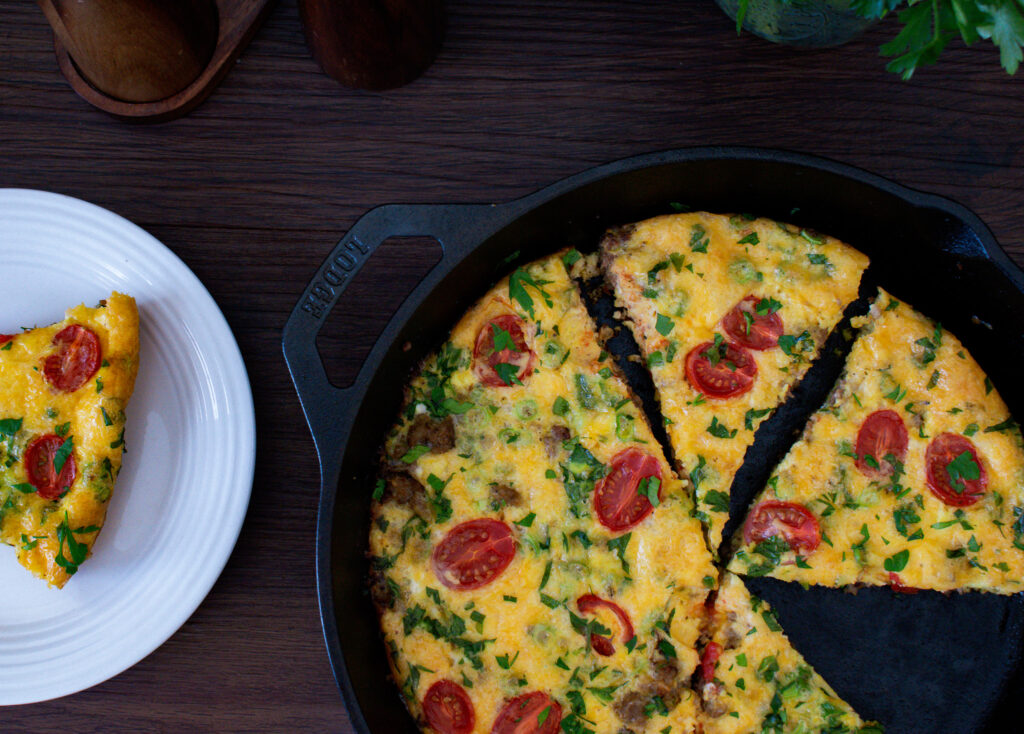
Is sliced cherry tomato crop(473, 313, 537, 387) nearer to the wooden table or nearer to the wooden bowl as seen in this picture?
the wooden table

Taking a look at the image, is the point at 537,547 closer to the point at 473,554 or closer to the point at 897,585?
the point at 473,554

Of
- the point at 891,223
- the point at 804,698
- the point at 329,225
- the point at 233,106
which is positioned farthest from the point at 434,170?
the point at 804,698

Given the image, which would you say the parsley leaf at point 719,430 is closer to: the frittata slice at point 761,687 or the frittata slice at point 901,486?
the frittata slice at point 901,486

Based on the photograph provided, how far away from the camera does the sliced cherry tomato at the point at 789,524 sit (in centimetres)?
371

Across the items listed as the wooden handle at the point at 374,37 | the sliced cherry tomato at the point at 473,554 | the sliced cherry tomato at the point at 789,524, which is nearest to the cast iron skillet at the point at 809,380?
the sliced cherry tomato at the point at 789,524

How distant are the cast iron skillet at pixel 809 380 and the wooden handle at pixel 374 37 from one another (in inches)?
33.1

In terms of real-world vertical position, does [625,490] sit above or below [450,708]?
above

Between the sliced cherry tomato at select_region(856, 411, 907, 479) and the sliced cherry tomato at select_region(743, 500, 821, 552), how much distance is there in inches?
13.0

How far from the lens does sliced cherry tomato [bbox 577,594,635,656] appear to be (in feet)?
11.9

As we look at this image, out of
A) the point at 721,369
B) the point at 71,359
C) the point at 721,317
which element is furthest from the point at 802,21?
the point at 71,359

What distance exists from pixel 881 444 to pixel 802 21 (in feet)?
6.35

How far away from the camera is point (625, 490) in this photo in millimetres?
3674

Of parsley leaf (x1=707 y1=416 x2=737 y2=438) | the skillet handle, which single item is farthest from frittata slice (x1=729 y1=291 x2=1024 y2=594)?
the skillet handle

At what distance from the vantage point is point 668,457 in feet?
12.6
